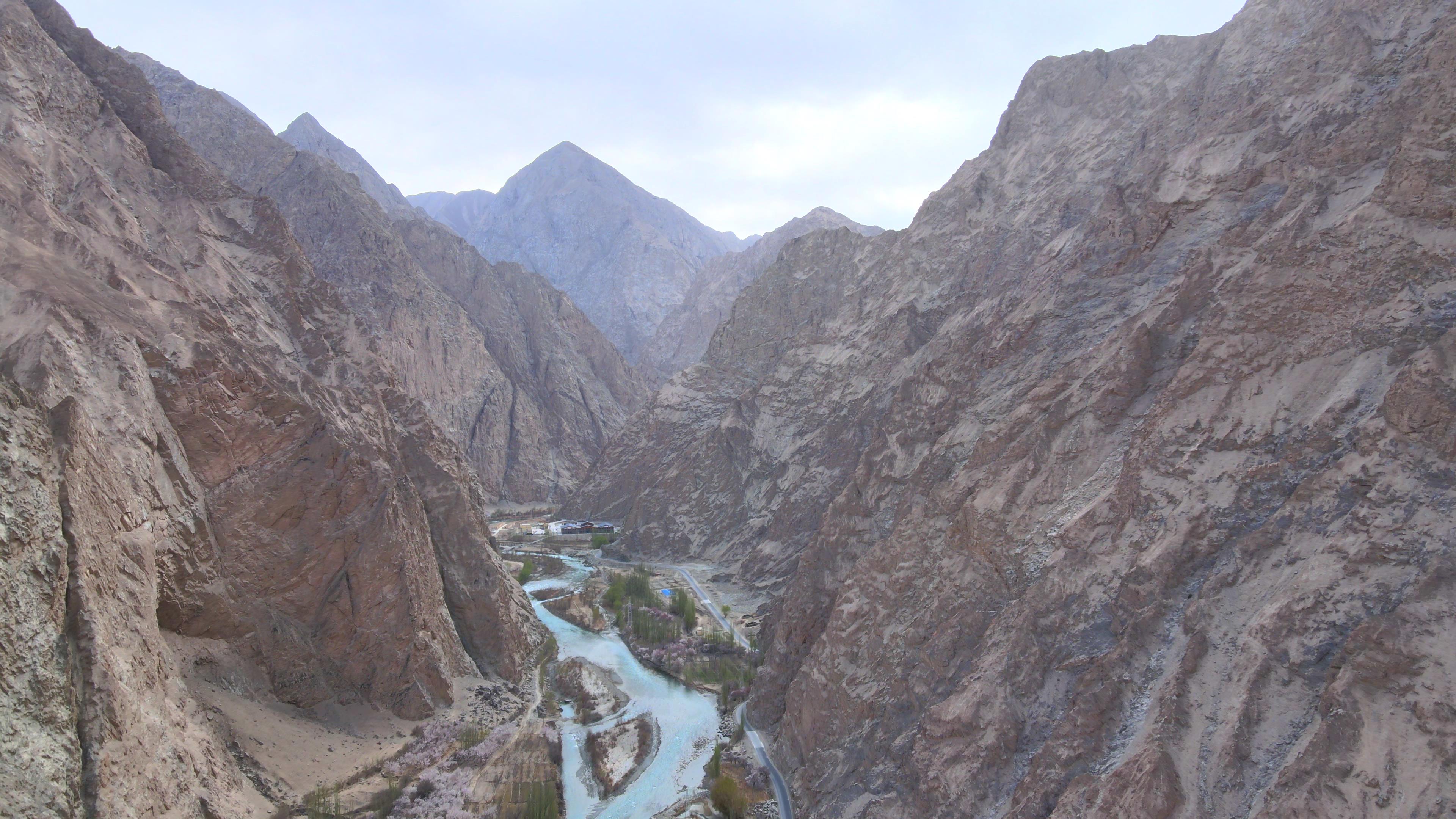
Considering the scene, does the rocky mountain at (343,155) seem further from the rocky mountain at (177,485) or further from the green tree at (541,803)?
the green tree at (541,803)

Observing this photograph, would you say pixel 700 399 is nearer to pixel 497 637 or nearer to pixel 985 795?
pixel 497 637

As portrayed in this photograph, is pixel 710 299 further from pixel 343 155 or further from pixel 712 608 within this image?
pixel 712 608

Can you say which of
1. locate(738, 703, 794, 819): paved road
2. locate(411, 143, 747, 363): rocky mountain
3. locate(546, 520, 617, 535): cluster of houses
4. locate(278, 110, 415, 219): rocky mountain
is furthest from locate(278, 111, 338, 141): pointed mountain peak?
locate(738, 703, 794, 819): paved road

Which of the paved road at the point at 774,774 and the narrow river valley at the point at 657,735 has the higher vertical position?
the paved road at the point at 774,774

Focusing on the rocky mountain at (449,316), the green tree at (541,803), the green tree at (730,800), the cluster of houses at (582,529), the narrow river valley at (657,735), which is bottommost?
the narrow river valley at (657,735)

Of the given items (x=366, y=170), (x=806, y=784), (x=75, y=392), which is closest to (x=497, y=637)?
(x=806, y=784)

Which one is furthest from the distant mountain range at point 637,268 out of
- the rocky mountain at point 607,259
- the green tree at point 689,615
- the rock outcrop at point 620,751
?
the rock outcrop at point 620,751

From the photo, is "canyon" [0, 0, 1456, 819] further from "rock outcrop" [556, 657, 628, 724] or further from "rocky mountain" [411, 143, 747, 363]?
"rocky mountain" [411, 143, 747, 363]
